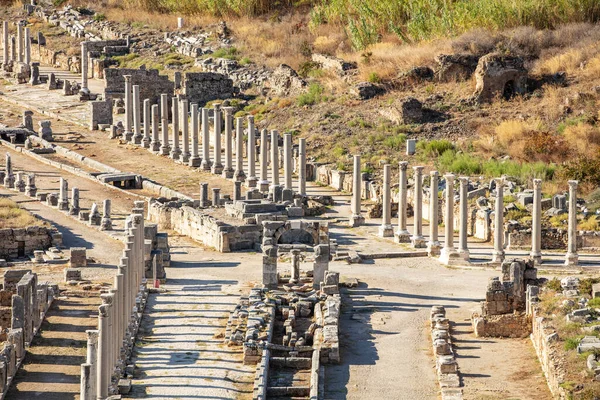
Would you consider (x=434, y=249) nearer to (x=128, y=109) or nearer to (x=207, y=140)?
(x=207, y=140)

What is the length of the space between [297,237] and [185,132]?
72.0 feet

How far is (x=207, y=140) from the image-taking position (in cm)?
8631

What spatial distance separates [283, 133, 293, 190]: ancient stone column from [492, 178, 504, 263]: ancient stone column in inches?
591

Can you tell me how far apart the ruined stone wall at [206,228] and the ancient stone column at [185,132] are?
1351cm

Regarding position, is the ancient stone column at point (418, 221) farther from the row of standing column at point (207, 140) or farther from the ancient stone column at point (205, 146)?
the ancient stone column at point (205, 146)

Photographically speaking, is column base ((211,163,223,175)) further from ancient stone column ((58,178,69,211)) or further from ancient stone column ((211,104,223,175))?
ancient stone column ((58,178,69,211))

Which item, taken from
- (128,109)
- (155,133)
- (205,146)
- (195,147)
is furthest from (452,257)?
(128,109)

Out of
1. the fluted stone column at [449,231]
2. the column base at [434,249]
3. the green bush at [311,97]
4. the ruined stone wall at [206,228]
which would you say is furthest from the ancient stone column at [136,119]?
the fluted stone column at [449,231]

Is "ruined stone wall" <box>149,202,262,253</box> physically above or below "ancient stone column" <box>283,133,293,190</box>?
below

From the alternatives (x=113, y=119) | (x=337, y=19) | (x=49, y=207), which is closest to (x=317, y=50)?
(x=337, y=19)

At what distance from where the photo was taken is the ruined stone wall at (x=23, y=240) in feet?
223

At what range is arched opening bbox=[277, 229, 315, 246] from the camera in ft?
223

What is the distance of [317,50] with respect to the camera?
340 feet

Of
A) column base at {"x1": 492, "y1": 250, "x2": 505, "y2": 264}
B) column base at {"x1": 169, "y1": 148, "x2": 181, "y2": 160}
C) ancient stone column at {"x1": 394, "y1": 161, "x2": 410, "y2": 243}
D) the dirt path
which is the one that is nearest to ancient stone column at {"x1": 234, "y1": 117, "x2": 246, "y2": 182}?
column base at {"x1": 169, "y1": 148, "x2": 181, "y2": 160}
